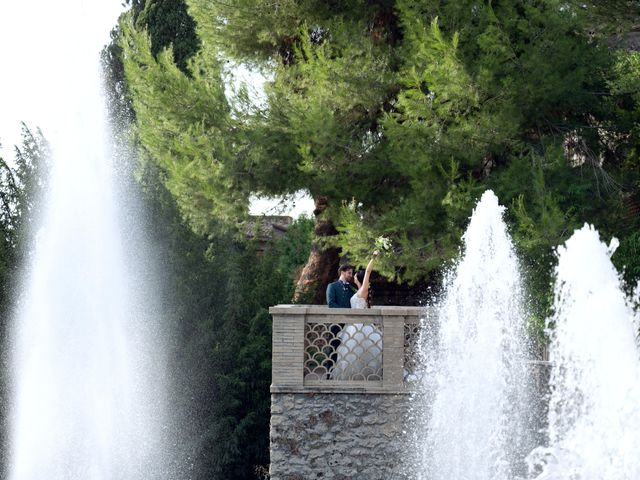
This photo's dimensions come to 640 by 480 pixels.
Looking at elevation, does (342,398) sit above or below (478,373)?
below

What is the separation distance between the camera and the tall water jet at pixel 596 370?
9.70 meters

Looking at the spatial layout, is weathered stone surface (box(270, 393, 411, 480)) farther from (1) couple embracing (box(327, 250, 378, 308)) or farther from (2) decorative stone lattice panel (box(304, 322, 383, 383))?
(1) couple embracing (box(327, 250, 378, 308))

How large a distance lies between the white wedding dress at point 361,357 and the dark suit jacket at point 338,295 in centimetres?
64

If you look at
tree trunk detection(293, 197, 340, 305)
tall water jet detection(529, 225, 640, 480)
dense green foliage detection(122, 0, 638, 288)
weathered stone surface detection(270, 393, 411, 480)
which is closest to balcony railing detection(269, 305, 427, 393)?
weathered stone surface detection(270, 393, 411, 480)

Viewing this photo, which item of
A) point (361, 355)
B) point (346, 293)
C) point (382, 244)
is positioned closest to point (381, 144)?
point (382, 244)

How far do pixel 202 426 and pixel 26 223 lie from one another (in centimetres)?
355

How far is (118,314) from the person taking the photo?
615 inches

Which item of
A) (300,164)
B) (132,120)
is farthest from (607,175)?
(132,120)

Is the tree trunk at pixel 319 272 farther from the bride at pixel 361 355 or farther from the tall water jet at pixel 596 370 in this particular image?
the tall water jet at pixel 596 370

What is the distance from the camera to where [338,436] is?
13.1 meters

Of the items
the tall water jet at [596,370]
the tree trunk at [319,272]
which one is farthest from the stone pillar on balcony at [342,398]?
the tree trunk at [319,272]

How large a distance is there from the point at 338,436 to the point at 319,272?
20.6 ft

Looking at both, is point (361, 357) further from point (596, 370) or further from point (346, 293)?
point (596, 370)

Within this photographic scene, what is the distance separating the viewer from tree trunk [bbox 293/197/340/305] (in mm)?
18578
